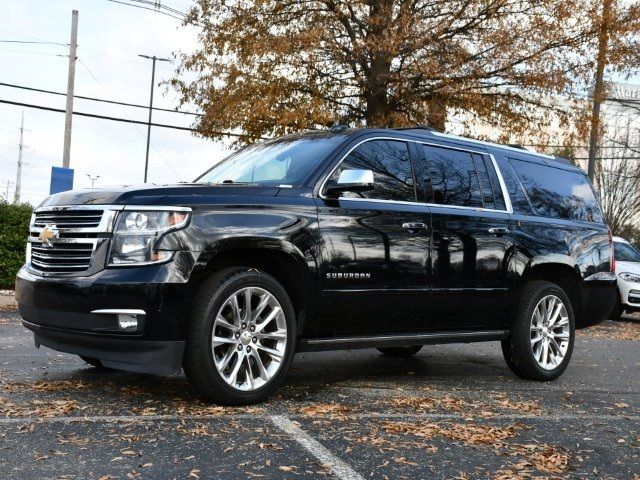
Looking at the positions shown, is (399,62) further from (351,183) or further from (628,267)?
(351,183)

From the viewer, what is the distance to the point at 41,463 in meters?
3.54

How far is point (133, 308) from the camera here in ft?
14.6

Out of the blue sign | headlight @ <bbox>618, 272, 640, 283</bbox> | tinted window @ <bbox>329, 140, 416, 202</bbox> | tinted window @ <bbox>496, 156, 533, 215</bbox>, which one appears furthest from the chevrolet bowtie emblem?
headlight @ <bbox>618, 272, 640, 283</bbox>

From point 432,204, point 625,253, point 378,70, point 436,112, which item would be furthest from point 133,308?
point 625,253

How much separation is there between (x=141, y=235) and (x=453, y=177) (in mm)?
2820

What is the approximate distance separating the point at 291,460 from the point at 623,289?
1398cm

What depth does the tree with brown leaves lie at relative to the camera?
Result: 1564cm

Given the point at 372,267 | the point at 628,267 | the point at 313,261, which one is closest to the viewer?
the point at 313,261

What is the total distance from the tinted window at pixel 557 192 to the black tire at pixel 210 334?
9.93 feet

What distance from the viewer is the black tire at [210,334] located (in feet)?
15.1

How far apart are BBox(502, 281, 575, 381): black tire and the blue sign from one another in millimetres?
13740

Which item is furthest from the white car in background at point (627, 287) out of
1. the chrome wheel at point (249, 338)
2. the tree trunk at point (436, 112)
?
the chrome wheel at point (249, 338)

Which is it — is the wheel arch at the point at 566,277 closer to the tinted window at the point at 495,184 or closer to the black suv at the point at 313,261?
the black suv at the point at 313,261

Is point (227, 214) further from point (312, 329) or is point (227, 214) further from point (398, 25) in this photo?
point (398, 25)
